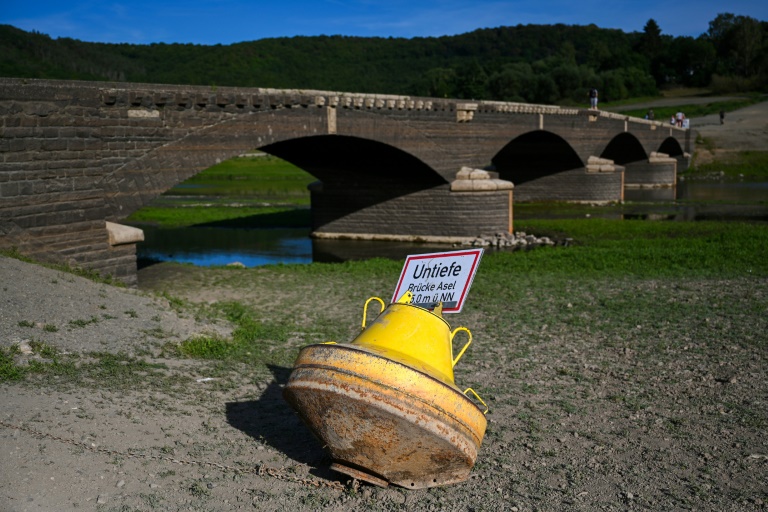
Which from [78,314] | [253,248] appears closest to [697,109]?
[253,248]

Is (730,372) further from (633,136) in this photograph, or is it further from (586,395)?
(633,136)

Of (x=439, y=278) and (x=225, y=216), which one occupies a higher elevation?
(x=439, y=278)

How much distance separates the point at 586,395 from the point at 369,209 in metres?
19.4

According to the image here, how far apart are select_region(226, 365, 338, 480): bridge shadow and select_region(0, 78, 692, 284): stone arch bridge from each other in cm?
652

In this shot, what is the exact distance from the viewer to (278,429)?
758 cm

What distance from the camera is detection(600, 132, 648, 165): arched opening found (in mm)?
50812

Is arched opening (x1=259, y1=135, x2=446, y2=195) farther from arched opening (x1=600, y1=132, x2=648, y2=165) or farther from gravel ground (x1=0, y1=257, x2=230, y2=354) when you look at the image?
arched opening (x1=600, y1=132, x2=648, y2=165)

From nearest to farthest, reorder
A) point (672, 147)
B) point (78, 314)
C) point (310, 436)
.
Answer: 1. point (310, 436)
2. point (78, 314)
3. point (672, 147)

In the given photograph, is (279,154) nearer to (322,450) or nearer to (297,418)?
(297,418)

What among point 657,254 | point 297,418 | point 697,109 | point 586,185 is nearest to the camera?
point 297,418

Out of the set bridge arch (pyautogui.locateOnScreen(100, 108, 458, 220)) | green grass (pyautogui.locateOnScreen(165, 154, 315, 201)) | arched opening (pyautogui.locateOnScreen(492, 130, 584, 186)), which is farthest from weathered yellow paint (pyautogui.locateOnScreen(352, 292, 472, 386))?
arched opening (pyautogui.locateOnScreen(492, 130, 584, 186))

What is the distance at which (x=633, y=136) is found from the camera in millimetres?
48344

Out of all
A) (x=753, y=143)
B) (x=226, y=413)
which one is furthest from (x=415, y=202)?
(x=753, y=143)

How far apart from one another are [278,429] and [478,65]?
101641 mm
